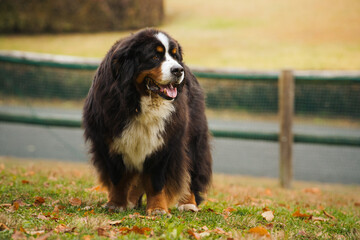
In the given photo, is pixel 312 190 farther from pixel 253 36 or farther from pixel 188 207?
pixel 253 36

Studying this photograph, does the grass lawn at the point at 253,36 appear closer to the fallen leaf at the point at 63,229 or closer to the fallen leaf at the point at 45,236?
the fallen leaf at the point at 63,229

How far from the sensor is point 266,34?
944 inches

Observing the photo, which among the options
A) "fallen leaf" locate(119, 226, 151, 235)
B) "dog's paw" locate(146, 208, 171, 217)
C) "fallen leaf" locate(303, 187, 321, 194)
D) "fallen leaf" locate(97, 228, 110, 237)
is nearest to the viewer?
"fallen leaf" locate(97, 228, 110, 237)

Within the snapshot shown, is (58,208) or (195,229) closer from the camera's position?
(195,229)

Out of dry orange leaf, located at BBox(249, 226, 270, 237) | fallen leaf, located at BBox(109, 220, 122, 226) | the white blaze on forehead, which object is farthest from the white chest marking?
dry orange leaf, located at BBox(249, 226, 270, 237)

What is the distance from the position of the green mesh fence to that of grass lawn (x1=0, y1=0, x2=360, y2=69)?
39.2ft

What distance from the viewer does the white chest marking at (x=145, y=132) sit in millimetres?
3773

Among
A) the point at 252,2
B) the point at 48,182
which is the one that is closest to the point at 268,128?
the point at 48,182

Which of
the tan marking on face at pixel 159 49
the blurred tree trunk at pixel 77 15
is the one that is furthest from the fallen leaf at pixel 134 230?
the blurred tree trunk at pixel 77 15

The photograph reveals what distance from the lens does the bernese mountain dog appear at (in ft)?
12.2

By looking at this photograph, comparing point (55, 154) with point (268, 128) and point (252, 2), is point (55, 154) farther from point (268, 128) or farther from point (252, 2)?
point (252, 2)

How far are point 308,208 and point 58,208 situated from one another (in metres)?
2.83

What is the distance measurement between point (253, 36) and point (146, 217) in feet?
70.6

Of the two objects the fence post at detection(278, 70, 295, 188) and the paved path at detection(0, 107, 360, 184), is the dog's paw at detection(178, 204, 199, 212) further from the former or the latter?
the fence post at detection(278, 70, 295, 188)
